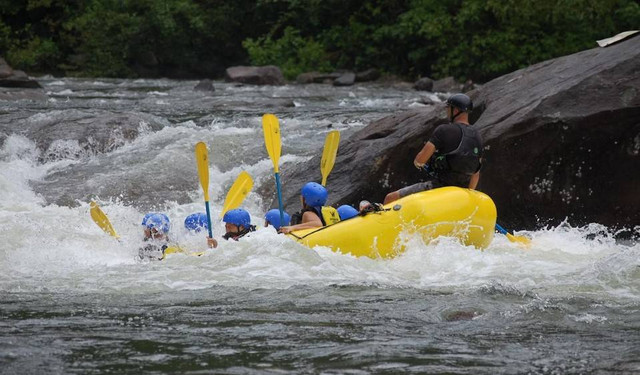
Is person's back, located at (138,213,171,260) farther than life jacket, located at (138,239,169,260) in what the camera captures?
Yes

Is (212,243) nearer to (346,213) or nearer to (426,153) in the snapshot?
(346,213)

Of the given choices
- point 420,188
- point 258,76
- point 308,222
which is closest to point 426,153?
point 420,188

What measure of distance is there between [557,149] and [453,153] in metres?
1.47

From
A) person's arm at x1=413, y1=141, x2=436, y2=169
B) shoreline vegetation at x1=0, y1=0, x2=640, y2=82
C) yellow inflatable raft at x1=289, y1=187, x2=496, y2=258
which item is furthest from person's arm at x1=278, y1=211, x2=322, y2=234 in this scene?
shoreline vegetation at x1=0, y1=0, x2=640, y2=82

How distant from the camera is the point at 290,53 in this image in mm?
24734

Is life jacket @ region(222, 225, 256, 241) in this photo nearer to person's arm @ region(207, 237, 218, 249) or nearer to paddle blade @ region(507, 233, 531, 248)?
person's arm @ region(207, 237, 218, 249)

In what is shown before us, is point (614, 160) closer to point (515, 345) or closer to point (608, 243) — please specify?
point (608, 243)

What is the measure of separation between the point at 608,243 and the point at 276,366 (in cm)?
455

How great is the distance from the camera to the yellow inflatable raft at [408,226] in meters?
6.79

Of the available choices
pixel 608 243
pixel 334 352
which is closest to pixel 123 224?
pixel 608 243

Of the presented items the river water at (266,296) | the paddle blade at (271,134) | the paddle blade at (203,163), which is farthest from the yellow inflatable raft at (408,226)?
the paddle blade at (271,134)

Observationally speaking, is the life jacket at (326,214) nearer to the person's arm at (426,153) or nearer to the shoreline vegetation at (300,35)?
the person's arm at (426,153)

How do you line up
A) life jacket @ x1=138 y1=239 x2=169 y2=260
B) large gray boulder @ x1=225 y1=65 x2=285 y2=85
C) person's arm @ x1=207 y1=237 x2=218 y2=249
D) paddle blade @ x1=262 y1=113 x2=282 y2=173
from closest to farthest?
person's arm @ x1=207 y1=237 x2=218 y2=249 < life jacket @ x1=138 y1=239 x2=169 y2=260 < paddle blade @ x1=262 y1=113 x2=282 y2=173 < large gray boulder @ x1=225 y1=65 x2=285 y2=85

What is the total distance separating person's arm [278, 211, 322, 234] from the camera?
23.3 feet
